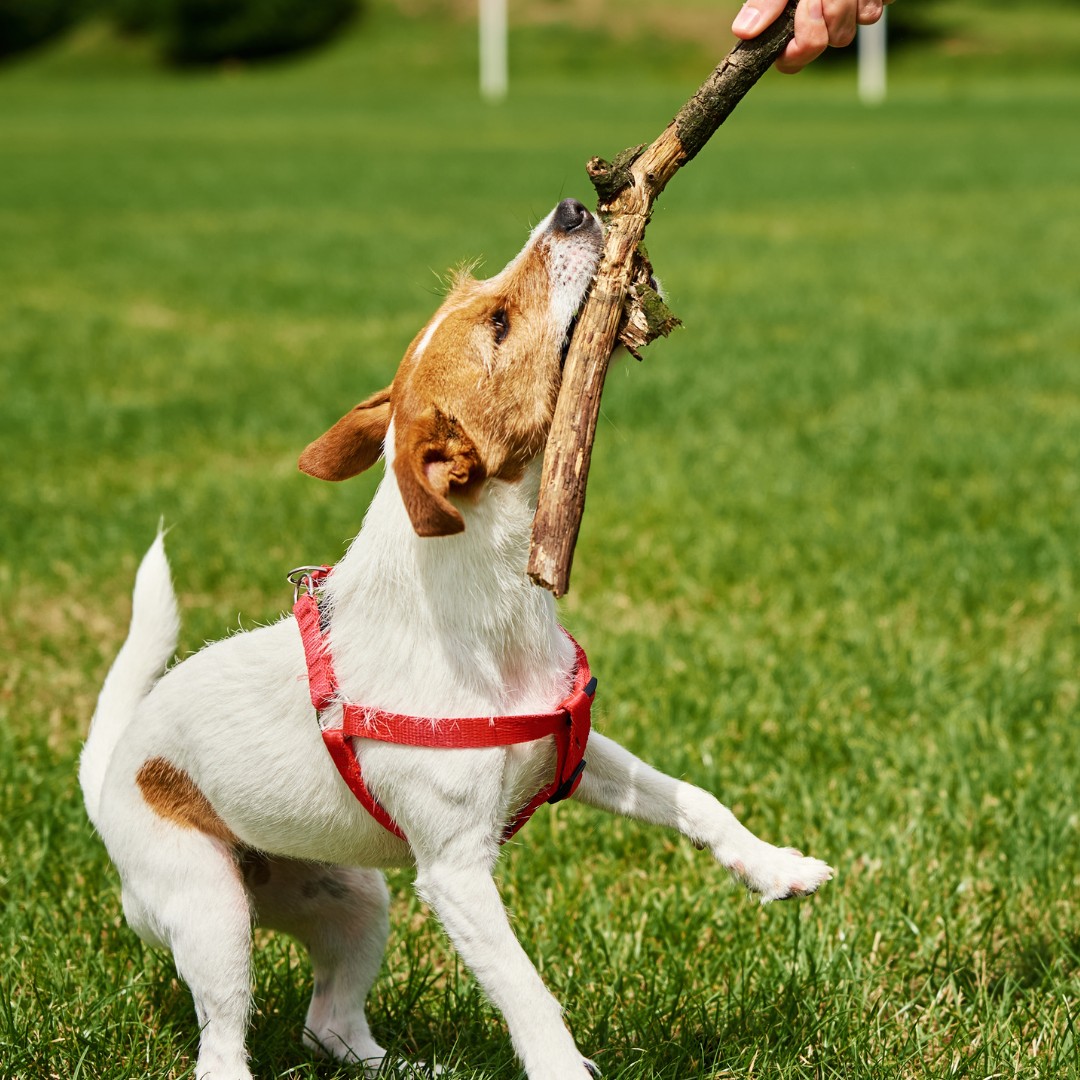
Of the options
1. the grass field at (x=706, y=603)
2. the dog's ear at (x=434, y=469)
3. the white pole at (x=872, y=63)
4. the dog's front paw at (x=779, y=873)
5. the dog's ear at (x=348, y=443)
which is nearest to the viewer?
the dog's ear at (x=434, y=469)

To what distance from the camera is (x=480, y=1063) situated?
2.95m

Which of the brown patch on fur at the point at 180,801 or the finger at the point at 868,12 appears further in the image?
the finger at the point at 868,12

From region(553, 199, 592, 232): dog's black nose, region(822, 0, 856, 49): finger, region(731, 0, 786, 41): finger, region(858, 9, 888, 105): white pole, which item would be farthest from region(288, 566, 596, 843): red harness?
region(858, 9, 888, 105): white pole

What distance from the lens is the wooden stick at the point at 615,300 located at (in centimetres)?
249

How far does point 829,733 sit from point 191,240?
540 inches

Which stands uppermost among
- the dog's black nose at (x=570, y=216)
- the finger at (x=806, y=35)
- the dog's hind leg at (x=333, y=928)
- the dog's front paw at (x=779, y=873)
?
the finger at (x=806, y=35)

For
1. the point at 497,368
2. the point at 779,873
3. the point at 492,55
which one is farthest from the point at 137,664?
the point at 492,55

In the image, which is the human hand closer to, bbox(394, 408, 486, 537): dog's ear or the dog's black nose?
the dog's black nose

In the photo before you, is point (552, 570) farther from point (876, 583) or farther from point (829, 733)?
point (876, 583)

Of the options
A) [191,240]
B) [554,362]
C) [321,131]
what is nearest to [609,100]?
[321,131]

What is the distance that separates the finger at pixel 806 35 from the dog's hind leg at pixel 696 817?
145 centimetres

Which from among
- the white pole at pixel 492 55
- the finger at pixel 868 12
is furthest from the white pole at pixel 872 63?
the finger at pixel 868 12

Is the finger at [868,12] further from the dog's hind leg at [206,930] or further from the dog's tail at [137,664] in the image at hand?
the dog's hind leg at [206,930]

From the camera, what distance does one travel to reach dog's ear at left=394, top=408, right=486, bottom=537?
239 centimetres
